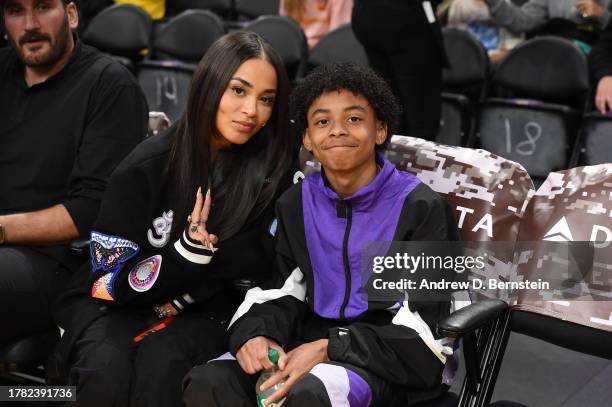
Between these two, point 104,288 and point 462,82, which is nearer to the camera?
point 104,288

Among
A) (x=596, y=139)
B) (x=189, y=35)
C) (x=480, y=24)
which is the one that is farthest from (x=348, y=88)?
(x=189, y=35)

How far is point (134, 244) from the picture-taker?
2.47 metres

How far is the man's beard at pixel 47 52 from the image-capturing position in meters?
2.98

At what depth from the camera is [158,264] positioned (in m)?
2.40

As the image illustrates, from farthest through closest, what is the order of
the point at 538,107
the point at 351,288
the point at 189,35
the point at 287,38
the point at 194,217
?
the point at 189,35 → the point at 287,38 → the point at 538,107 → the point at 194,217 → the point at 351,288

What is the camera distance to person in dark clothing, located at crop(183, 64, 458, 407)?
205cm

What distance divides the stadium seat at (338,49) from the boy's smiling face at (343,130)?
108 inches

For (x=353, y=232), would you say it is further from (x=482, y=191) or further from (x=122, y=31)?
(x=122, y=31)

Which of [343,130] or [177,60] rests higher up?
[343,130]

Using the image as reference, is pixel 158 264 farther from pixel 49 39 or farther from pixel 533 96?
pixel 533 96

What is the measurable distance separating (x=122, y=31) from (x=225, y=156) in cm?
391

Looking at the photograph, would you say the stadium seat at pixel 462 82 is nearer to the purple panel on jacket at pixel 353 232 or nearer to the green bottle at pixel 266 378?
the purple panel on jacket at pixel 353 232

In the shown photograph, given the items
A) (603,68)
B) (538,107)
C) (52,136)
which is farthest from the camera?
(538,107)

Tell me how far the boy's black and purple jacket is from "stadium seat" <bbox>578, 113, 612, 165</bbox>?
7.50ft
